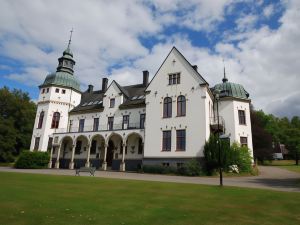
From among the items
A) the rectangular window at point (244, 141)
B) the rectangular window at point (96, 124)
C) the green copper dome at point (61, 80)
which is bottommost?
the rectangular window at point (244, 141)

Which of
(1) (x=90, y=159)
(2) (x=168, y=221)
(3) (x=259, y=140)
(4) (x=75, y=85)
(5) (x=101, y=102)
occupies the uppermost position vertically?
(4) (x=75, y=85)

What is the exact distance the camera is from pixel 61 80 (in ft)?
141

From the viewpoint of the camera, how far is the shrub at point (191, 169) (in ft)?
85.7

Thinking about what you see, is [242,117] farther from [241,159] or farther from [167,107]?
[167,107]

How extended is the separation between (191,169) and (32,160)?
21.9 meters

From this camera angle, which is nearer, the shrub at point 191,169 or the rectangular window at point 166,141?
the shrub at point 191,169

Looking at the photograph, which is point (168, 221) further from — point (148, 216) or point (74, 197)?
point (74, 197)

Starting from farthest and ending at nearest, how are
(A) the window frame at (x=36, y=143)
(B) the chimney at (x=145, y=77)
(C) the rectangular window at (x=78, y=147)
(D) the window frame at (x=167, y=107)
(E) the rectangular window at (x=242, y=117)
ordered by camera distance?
(B) the chimney at (x=145, y=77), (A) the window frame at (x=36, y=143), (C) the rectangular window at (x=78, y=147), (E) the rectangular window at (x=242, y=117), (D) the window frame at (x=167, y=107)

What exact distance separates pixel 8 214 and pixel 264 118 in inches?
2517

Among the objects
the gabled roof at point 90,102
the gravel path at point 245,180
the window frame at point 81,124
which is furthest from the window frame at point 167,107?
the window frame at point 81,124

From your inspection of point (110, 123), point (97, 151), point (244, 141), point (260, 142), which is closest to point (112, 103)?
point (110, 123)

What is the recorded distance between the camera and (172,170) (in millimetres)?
27656

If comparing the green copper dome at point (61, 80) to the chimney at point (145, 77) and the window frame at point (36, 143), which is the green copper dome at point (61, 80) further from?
the chimney at point (145, 77)

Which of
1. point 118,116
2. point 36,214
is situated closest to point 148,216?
point 36,214
